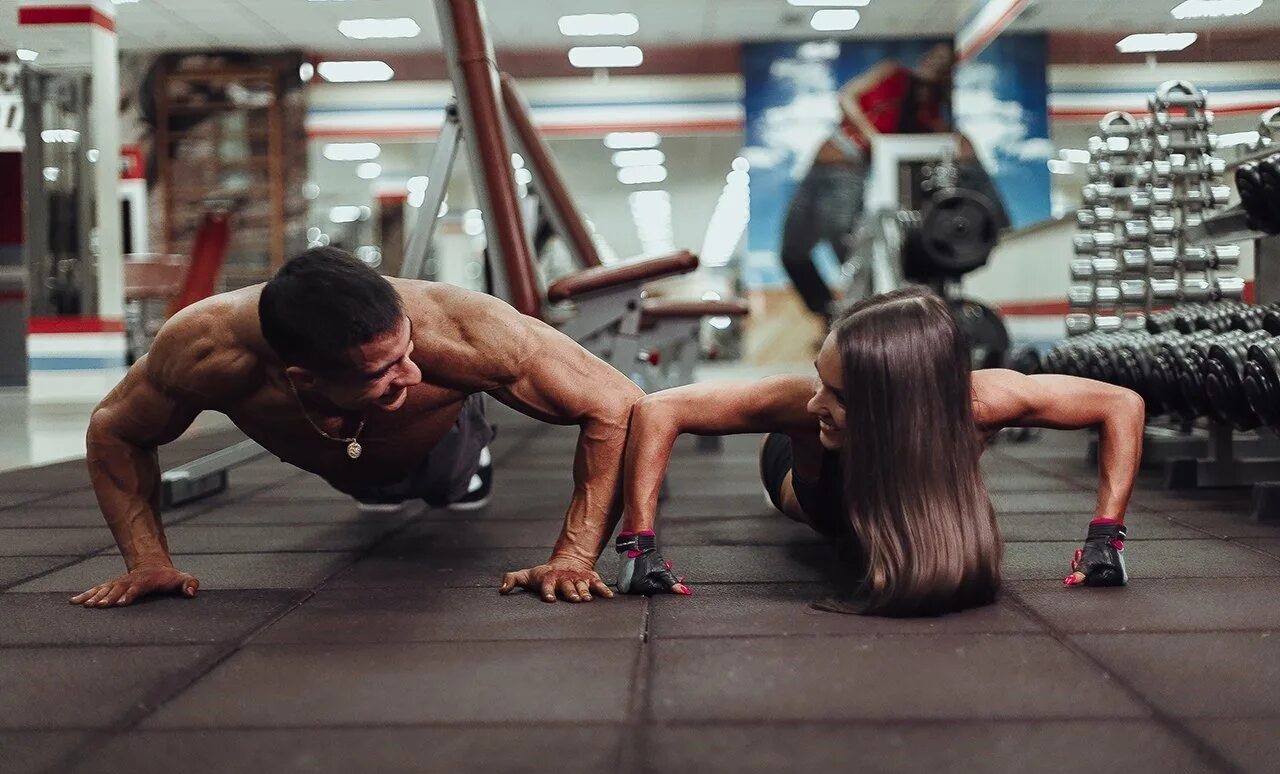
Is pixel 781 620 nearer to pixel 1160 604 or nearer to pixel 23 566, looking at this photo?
pixel 1160 604

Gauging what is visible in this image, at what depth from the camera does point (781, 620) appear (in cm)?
160

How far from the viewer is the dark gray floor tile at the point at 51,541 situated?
2299 mm

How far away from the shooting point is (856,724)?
114 cm

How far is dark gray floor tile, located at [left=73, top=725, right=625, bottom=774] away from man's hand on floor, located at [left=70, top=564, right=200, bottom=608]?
671mm

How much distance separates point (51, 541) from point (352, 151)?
34.4 ft

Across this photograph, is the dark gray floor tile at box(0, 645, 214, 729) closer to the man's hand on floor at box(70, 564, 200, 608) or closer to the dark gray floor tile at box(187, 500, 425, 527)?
the man's hand on floor at box(70, 564, 200, 608)

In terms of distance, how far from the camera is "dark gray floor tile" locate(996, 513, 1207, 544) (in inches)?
91.1

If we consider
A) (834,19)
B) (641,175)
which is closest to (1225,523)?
(834,19)

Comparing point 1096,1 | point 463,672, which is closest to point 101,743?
point 463,672

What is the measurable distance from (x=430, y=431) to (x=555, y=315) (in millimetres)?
1665

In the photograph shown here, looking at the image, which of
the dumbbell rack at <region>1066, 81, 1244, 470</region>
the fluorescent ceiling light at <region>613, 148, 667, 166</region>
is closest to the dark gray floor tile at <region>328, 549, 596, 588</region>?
the dumbbell rack at <region>1066, 81, 1244, 470</region>

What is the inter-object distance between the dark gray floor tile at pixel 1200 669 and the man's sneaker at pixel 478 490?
5.48 feet

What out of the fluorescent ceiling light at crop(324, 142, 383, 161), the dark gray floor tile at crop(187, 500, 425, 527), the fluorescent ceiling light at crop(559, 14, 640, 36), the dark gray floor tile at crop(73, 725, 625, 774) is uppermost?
the fluorescent ceiling light at crop(559, 14, 640, 36)

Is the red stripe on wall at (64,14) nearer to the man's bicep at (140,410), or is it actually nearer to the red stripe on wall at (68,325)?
the red stripe on wall at (68,325)
